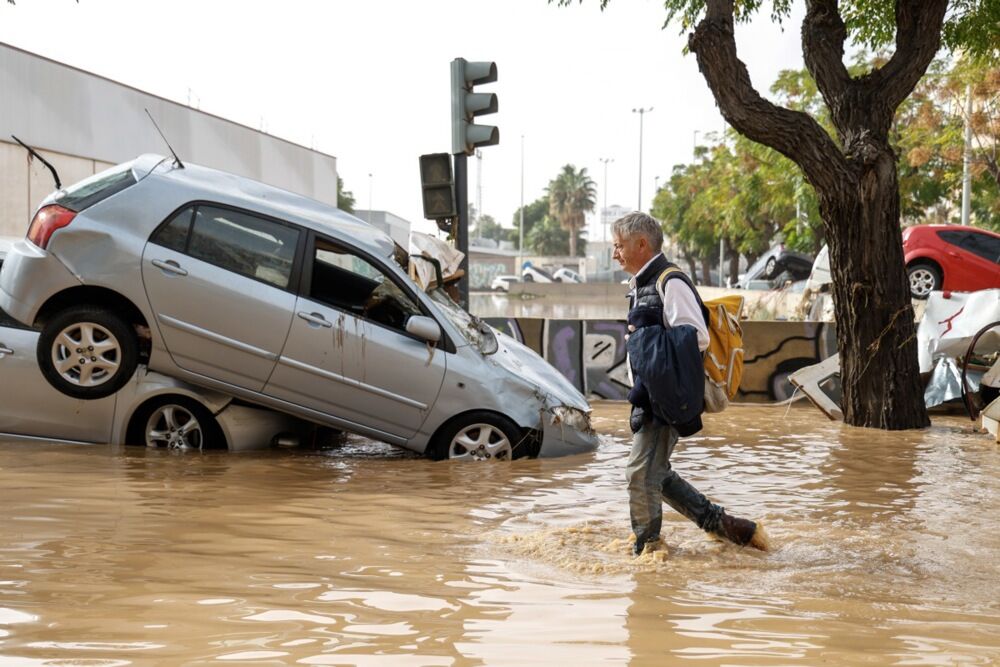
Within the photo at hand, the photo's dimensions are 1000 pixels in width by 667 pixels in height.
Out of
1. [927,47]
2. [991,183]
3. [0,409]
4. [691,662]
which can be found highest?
[991,183]

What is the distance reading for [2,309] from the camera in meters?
8.04

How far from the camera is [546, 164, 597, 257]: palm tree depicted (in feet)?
418

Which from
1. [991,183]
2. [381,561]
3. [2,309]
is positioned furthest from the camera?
[991,183]

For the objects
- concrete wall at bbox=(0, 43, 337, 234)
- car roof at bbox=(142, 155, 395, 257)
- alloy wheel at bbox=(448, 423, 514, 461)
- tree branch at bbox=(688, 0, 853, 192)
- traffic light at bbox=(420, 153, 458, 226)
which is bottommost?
alloy wheel at bbox=(448, 423, 514, 461)

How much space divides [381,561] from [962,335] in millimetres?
8326

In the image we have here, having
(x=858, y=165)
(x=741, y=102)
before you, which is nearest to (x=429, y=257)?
(x=741, y=102)

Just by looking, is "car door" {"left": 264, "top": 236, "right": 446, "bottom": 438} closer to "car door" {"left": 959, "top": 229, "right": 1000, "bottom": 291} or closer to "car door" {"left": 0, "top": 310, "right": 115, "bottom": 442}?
"car door" {"left": 0, "top": 310, "right": 115, "bottom": 442}

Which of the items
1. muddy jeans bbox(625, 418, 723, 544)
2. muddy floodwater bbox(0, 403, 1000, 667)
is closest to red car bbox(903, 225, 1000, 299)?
muddy floodwater bbox(0, 403, 1000, 667)

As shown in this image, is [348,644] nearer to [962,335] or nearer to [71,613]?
[71,613]

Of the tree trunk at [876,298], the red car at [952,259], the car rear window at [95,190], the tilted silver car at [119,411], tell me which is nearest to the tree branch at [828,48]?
the tree trunk at [876,298]

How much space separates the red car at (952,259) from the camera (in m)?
18.3

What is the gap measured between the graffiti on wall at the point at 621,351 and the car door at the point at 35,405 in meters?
5.96

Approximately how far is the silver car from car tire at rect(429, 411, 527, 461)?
0.01m

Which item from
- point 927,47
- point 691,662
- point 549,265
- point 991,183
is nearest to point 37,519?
point 691,662
